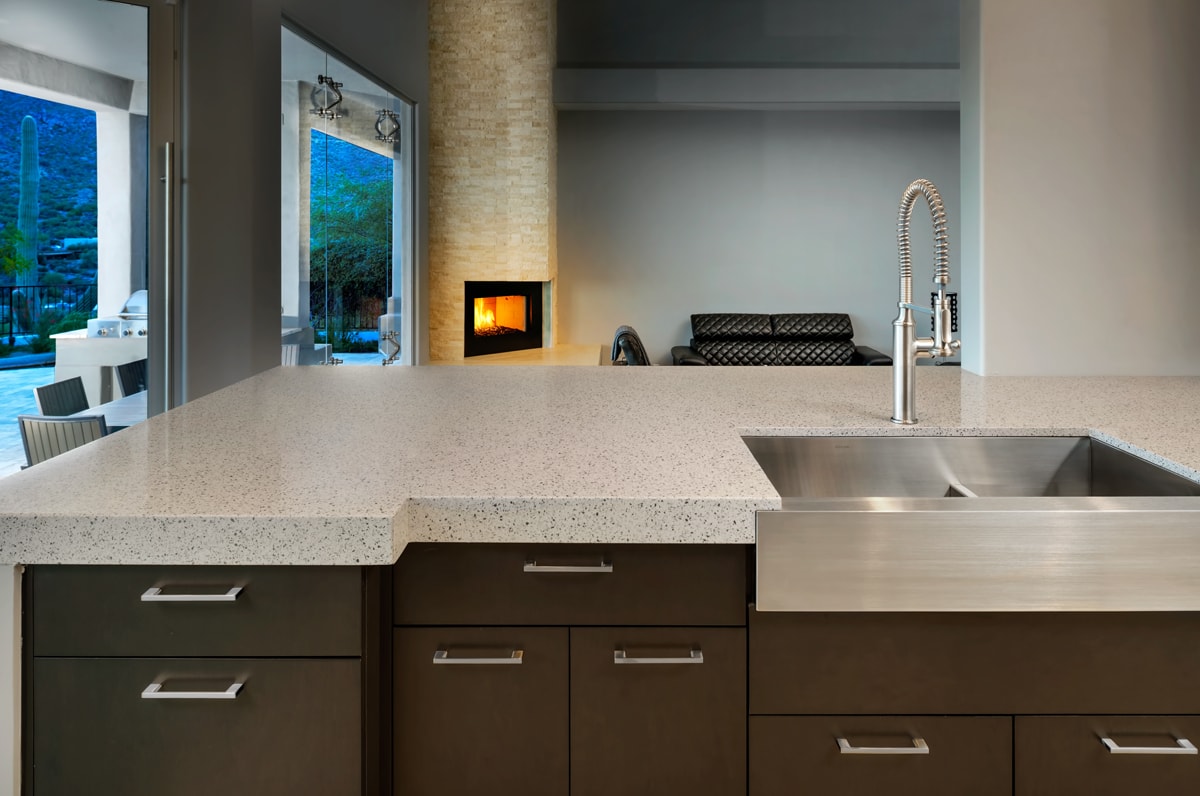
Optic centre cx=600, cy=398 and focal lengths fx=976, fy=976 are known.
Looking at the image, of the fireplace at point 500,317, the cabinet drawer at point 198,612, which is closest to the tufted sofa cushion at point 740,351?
the fireplace at point 500,317

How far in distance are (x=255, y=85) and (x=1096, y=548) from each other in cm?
353

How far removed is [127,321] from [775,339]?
17.6 ft

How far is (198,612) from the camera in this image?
1119mm

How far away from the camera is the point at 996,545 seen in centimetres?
113

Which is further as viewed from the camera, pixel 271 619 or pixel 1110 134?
pixel 1110 134

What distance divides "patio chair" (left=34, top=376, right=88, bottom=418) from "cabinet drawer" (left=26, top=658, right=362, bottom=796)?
2.30 meters

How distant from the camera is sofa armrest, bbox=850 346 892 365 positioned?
7.06m

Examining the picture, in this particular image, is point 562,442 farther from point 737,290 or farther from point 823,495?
point 737,290

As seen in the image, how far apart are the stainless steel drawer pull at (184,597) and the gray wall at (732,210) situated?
6.94 meters

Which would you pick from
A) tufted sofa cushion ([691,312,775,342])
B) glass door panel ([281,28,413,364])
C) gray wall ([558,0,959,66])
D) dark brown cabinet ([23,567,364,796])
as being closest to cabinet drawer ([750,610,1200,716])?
dark brown cabinet ([23,567,364,796])

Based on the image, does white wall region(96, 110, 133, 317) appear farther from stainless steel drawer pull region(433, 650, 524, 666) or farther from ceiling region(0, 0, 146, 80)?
stainless steel drawer pull region(433, 650, 524, 666)

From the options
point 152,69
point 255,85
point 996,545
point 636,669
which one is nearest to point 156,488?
point 636,669

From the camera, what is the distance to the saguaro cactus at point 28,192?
9.80 feet

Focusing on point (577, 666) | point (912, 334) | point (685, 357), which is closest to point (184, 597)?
point (577, 666)
